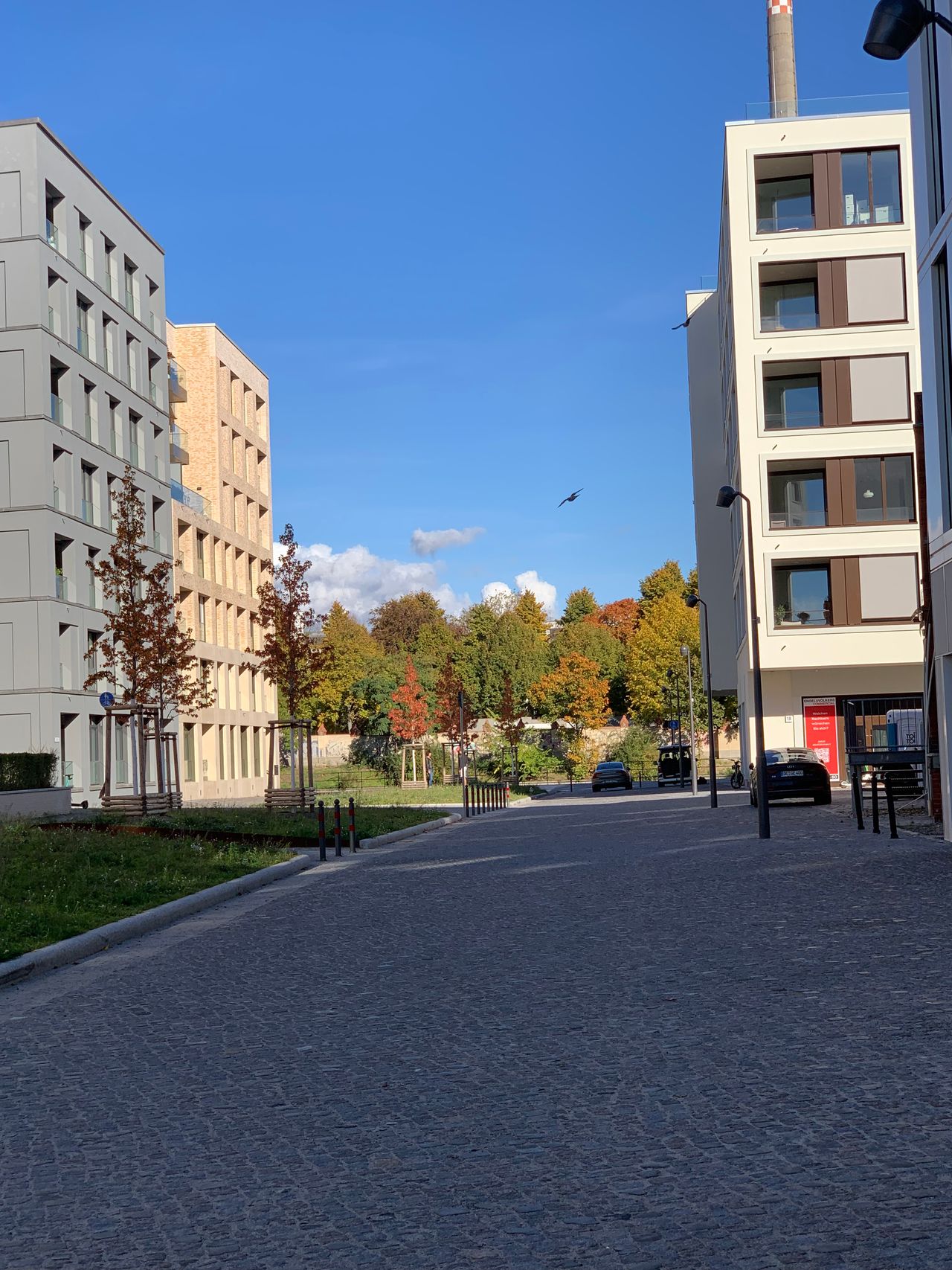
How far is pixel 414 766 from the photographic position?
6056 cm

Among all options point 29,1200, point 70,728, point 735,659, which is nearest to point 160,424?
point 70,728

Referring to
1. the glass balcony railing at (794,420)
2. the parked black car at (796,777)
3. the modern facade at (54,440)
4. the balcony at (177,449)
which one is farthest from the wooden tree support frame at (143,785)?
the balcony at (177,449)

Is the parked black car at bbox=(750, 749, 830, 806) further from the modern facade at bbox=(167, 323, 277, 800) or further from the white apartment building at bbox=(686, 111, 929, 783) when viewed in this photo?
the modern facade at bbox=(167, 323, 277, 800)

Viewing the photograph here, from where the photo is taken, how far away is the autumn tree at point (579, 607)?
119 meters

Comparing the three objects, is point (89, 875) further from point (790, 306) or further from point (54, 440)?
point (790, 306)

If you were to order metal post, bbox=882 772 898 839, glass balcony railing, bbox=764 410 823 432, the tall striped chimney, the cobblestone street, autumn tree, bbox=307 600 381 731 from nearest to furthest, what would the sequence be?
the cobblestone street
metal post, bbox=882 772 898 839
glass balcony railing, bbox=764 410 823 432
the tall striped chimney
autumn tree, bbox=307 600 381 731

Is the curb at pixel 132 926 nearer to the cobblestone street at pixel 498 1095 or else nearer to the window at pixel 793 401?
the cobblestone street at pixel 498 1095

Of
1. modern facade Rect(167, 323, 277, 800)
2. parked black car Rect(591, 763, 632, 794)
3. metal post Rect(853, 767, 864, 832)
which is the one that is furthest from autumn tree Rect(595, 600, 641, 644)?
metal post Rect(853, 767, 864, 832)

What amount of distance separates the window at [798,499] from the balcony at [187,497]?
80.2ft

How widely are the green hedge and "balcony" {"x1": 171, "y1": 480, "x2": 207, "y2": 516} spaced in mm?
24738

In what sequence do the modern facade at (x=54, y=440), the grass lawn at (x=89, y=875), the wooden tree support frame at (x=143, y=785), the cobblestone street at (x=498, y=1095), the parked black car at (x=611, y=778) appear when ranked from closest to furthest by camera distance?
the cobblestone street at (x=498, y=1095), the grass lawn at (x=89, y=875), the wooden tree support frame at (x=143, y=785), the modern facade at (x=54, y=440), the parked black car at (x=611, y=778)

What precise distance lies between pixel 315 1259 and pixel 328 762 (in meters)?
80.2

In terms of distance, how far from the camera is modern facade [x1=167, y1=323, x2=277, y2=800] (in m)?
62.3

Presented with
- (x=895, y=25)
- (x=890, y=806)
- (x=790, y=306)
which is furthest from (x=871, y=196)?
(x=895, y=25)
